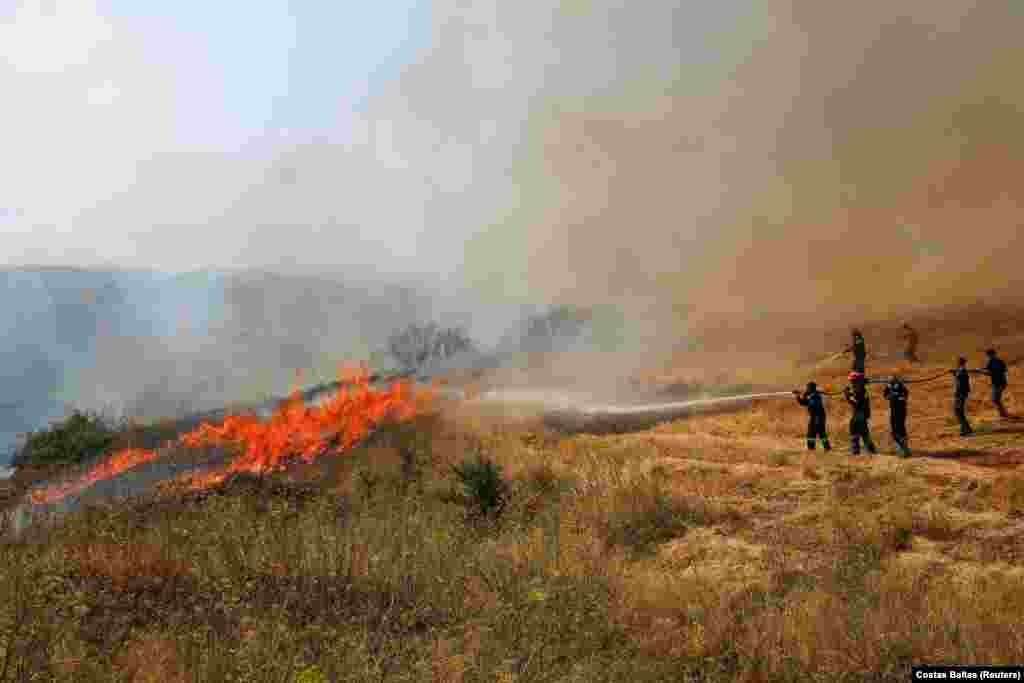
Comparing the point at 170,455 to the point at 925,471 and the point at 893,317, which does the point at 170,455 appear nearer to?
the point at 925,471

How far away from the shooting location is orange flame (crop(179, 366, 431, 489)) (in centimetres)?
1535

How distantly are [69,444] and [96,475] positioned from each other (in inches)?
271

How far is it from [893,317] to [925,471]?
32.1 metres

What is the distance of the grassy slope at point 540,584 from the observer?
480 centimetres

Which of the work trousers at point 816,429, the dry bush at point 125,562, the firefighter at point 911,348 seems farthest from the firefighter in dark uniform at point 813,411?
the firefighter at point 911,348

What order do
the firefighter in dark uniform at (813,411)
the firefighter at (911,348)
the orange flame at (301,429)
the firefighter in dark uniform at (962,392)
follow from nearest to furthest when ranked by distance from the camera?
the orange flame at (301,429) → the firefighter in dark uniform at (813,411) → the firefighter in dark uniform at (962,392) → the firefighter at (911,348)

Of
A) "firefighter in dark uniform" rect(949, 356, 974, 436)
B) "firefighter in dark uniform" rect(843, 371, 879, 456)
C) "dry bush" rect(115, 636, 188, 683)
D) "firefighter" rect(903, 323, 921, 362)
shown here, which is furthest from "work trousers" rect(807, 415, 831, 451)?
"firefighter" rect(903, 323, 921, 362)

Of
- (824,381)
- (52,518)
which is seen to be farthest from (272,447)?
(824,381)

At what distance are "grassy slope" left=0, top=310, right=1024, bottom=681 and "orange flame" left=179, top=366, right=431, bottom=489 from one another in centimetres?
263

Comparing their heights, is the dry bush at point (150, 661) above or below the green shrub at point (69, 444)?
above

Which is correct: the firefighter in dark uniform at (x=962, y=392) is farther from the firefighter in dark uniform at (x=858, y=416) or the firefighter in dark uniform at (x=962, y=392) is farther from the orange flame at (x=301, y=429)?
the orange flame at (x=301, y=429)

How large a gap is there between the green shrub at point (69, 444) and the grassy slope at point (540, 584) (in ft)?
42.7

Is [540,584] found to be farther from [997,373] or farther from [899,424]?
[997,373]

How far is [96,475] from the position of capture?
Answer: 56.3 ft
